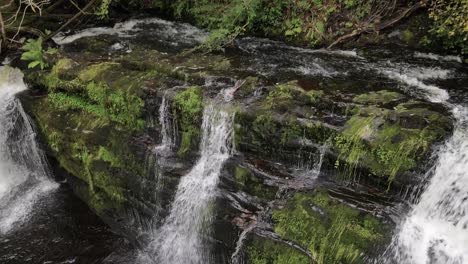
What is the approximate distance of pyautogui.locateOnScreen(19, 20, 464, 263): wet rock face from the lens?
18.0ft

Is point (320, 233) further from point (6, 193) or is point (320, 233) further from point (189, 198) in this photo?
point (6, 193)

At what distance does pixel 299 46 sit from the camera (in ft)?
30.1

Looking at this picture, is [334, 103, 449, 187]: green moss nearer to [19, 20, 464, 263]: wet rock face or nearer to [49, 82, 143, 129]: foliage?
[19, 20, 464, 263]: wet rock face

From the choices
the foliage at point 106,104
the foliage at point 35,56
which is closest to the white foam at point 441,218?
the foliage at point 106,104

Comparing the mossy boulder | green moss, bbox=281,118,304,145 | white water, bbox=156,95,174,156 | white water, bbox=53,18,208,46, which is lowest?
the mossy boulder

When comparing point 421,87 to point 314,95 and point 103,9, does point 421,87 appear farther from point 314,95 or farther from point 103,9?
point 103,9

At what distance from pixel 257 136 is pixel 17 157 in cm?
577

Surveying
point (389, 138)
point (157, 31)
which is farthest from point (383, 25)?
A: point (157, 31)

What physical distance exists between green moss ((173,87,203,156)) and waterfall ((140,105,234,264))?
149mm

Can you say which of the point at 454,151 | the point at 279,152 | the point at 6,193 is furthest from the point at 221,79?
the point at 6,193

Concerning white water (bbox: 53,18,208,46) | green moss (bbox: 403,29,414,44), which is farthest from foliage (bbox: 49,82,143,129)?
green moss (bbox: 403,29,414,44)

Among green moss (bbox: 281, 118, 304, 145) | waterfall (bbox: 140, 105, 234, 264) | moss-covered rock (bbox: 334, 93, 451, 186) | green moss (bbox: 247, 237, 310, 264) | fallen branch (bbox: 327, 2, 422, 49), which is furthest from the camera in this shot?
fallen branch (bbox: 327, 2, 422, 49)

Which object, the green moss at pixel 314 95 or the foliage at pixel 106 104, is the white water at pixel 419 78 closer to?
the green moss at pixel 314 95

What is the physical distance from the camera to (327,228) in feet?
18.1
